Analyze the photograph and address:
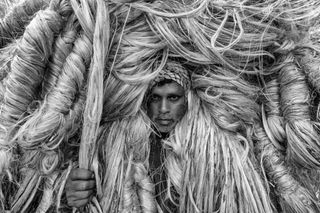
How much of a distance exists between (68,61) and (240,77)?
64 centimetres

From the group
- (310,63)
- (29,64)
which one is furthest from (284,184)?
(29,64)

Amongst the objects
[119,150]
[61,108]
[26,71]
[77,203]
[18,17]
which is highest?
[18,17]

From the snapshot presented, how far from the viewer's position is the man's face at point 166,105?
1.44m

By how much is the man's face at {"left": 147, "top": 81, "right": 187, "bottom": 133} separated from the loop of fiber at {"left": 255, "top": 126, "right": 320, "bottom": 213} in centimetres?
34

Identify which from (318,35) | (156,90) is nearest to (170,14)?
(156,90)

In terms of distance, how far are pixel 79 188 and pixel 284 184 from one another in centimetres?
73

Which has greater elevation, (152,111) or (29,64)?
(29,64)

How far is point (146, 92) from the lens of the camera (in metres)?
1.45

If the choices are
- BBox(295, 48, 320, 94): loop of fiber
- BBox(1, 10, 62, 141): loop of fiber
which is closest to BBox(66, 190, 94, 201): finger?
BBox(1, 10, 62, 141): loop of fiber

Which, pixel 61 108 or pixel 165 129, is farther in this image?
pixel 165 129

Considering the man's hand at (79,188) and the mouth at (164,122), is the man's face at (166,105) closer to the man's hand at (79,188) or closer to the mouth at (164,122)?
the mouth at (164,122)


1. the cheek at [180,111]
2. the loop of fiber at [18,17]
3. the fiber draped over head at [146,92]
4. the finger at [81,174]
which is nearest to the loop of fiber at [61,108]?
the fiber draped over head at [146,92]

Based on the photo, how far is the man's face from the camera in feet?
4.71

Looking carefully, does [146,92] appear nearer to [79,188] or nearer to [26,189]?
[79,188]
